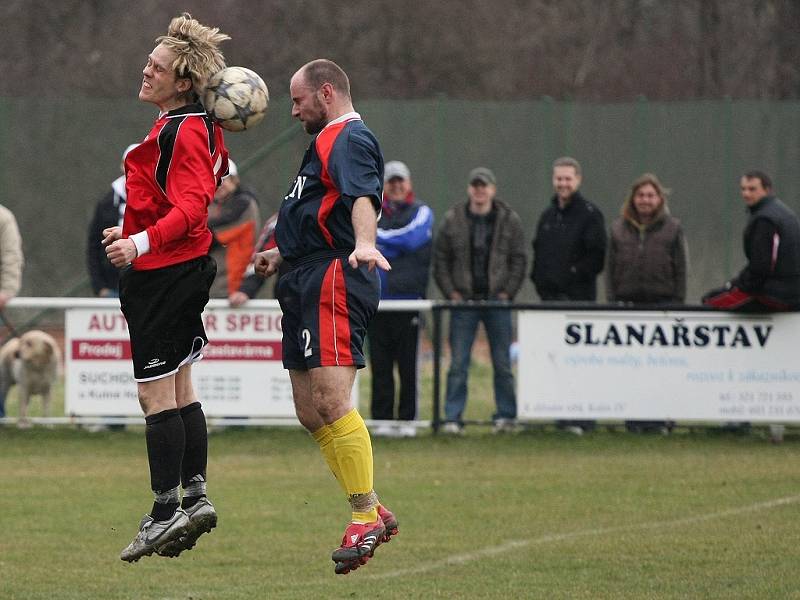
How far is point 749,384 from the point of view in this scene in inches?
543

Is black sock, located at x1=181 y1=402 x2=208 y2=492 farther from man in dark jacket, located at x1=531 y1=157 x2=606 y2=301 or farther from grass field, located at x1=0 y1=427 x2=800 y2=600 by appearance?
man in dark jacket, located at x1=531 y1=157 x2=606 y2=301

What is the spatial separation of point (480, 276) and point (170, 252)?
23.8ft

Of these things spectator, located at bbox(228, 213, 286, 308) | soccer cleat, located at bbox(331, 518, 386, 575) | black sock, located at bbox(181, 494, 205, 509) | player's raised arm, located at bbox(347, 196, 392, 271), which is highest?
player's raised arm, located at bbox(347, 196, 392, 271)

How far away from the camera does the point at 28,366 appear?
47.6ft

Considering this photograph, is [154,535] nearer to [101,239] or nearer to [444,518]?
[444,518]

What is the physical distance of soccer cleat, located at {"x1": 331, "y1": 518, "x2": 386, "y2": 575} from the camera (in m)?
7.32

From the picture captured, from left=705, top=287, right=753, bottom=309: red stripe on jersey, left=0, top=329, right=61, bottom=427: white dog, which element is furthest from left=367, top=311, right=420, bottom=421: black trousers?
left=0, top=329, right=61, bottom=427: white dog

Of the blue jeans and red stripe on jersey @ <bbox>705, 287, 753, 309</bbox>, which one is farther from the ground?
red stripe on jersey @ <bbox>705, 287, 753, 309</bbox>

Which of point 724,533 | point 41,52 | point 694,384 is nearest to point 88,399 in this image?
point 694,384

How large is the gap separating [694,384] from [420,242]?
2.63 m

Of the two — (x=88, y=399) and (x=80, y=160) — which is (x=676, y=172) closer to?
(x=80, y=160)

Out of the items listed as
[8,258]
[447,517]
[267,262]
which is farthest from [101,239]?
[267,262]

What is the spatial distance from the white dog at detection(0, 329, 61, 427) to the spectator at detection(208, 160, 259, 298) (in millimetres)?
1572

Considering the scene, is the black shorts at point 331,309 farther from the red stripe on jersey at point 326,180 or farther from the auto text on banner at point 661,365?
the auto text on banner at point 661,365
